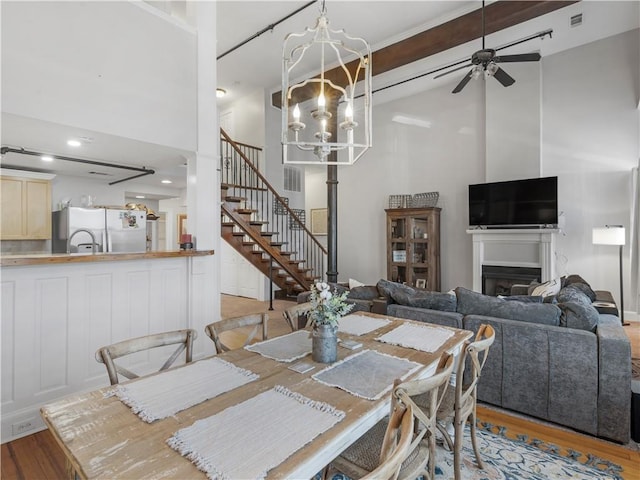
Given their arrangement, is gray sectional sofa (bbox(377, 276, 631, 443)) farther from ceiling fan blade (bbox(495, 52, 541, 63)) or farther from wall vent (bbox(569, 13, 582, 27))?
wall vent (bbox(569, 13, 582, 27))

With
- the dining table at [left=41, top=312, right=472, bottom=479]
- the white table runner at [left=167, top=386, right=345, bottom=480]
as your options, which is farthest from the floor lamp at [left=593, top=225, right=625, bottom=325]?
the white table runner at [left=167, top=386, right=345, bottom=480]

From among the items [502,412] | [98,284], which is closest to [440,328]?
[502,412]

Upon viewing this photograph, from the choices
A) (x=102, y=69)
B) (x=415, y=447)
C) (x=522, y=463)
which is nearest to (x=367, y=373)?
(x=415, y=447)

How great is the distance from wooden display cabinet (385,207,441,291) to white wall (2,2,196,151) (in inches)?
170

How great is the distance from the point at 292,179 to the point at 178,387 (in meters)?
7.01

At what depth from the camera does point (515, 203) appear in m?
5.41

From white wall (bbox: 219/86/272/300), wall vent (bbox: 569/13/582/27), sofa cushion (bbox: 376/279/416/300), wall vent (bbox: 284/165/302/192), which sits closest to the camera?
sofa cushion (bbox: 376/279/416/300)

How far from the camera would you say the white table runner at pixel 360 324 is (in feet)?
7.29

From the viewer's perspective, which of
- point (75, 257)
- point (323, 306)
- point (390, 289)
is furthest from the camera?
point (390, 289)

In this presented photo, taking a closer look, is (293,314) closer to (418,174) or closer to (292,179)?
(418,174)

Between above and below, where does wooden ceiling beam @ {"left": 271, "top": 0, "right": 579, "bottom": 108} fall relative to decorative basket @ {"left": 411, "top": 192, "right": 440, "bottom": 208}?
above

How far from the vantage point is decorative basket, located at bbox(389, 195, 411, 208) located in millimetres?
6831

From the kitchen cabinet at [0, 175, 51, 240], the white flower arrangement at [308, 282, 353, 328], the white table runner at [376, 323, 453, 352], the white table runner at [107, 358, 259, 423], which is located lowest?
the white table runner at [376, 323, 453, 352]

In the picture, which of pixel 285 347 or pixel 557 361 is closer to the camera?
pixel 285 347
